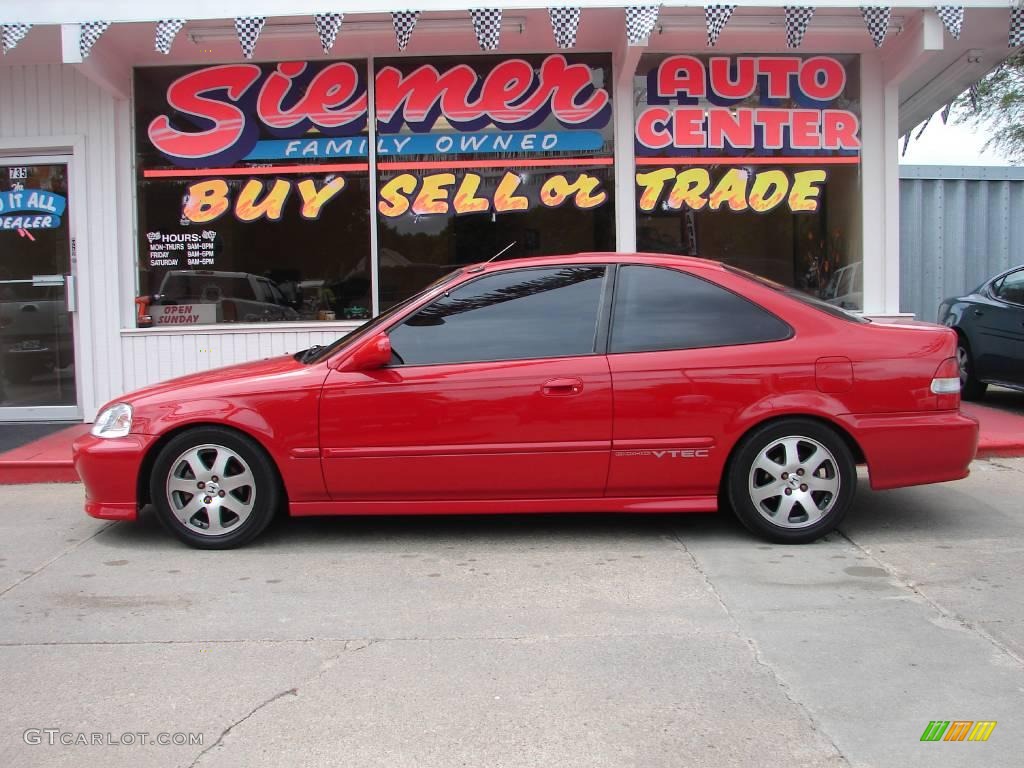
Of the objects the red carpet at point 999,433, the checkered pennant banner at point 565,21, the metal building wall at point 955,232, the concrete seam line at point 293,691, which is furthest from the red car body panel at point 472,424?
the metal building wall at point 955,232

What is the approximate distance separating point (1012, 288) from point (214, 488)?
7682 millimetres

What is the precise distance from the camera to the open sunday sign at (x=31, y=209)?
8.84 metres

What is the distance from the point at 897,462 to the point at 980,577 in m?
0.73

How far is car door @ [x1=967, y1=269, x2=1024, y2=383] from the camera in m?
8.49

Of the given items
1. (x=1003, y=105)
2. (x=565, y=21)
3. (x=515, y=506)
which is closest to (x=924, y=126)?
(x=1003, y=105)

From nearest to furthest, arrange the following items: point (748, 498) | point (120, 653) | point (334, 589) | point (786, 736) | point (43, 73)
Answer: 1. point (786, 736)
2. point (120, 653)
3. point (334, 589)
4. point (748, 498)
5. point (43, 73)

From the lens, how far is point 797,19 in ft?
25.7

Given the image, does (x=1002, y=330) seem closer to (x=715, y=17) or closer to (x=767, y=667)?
(x=715, y=17)

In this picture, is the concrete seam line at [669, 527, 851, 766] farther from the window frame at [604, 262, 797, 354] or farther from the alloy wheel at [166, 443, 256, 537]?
the alloy wheel at [166, 443, 256, 537]

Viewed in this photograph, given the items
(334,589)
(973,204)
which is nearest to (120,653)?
(334,589)

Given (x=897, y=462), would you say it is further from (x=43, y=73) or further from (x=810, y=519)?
(x=43, y=73)

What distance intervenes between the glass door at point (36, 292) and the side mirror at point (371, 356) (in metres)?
5.07

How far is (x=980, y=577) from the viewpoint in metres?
4.61

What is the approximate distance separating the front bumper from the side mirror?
3.91ft
